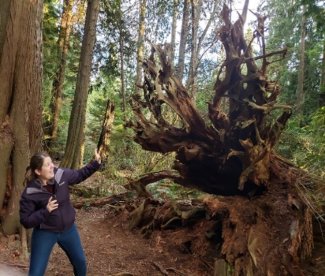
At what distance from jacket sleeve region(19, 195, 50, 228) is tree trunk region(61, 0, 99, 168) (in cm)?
773

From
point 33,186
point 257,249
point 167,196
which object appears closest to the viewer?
point 33,186

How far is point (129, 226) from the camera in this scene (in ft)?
26.2

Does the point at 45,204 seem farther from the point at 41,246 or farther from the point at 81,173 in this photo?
the point at 81,173

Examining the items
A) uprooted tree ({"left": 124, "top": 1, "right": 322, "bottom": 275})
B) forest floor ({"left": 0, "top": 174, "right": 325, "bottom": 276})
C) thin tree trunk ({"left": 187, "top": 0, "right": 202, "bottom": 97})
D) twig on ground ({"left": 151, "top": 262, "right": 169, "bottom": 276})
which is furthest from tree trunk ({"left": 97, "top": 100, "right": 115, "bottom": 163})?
thin tree trunk ({"left": 187, "top": 0, "right": 202, "bottom": 97})

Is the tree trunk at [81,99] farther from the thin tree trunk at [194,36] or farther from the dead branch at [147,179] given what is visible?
the thin tree trunk at [194,36]

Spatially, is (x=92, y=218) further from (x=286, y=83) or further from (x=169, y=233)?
(x=286, y=83)

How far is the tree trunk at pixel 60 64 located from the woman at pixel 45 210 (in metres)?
14.2

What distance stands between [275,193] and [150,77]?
9.32 ft

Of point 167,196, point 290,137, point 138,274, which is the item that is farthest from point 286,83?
point 138,274

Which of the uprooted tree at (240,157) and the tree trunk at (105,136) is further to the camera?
the uprooted tree at (240,157)

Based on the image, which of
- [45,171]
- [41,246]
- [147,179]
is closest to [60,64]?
[147,179]

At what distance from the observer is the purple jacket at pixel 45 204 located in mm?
3939

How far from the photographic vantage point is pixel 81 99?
11594 mm

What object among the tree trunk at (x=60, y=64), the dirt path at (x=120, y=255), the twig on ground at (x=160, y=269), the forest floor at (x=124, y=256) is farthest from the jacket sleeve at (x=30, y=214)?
the tree trunk at (x=60, y=64)
